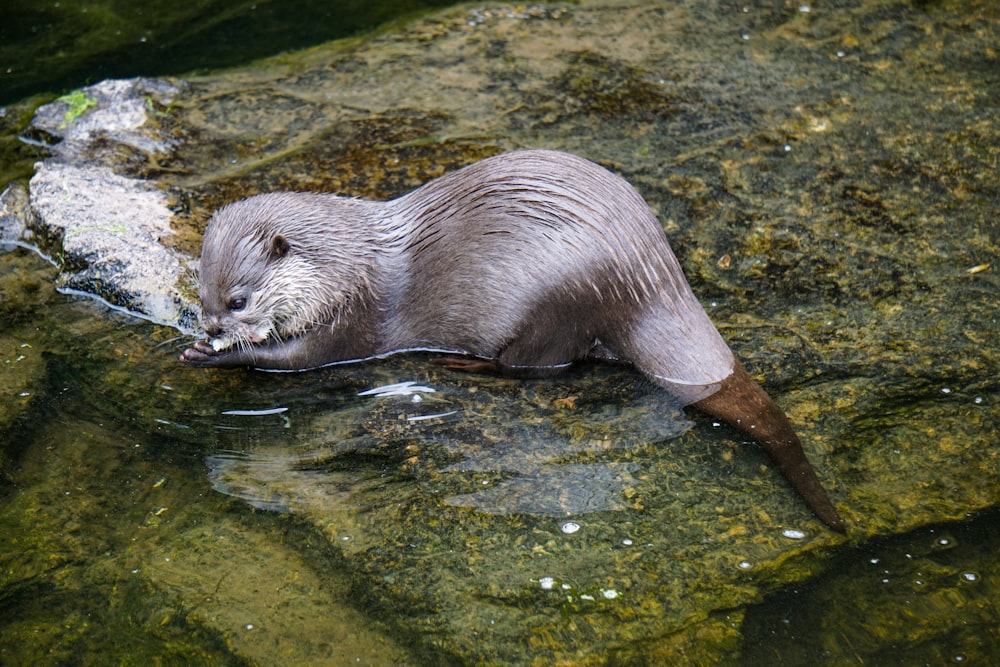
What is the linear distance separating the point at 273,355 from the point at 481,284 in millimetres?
683

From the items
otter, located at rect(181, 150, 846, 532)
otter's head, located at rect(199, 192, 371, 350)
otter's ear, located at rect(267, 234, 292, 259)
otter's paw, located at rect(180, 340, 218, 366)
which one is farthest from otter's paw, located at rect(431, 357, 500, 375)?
otter's paw, located at rect(180, 340, 218, 366)

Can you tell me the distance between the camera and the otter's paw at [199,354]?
283cm

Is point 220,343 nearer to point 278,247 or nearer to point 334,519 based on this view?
point 278,247

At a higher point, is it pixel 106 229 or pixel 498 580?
pixel 106 229

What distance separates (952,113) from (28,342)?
3.46 meters

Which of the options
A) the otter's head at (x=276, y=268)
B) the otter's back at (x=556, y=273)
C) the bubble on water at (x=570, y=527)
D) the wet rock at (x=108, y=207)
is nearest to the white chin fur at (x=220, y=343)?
the otter's head at (x=276, y=268)

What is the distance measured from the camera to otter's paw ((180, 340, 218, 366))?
9.29ft

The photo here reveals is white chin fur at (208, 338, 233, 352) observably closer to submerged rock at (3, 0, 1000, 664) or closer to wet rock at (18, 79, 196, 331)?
submerged rock at (3, 0, 1000, 664)

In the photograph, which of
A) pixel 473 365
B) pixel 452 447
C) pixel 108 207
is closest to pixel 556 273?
pixel 473 365

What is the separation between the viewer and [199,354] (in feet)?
9.30

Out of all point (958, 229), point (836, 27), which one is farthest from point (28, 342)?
point (836, 27)

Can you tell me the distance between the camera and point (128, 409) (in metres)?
2.75

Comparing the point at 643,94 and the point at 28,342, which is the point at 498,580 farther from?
the point at 643,94

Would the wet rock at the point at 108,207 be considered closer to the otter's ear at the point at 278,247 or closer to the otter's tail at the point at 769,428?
the otter's ear at the point at 278,247
